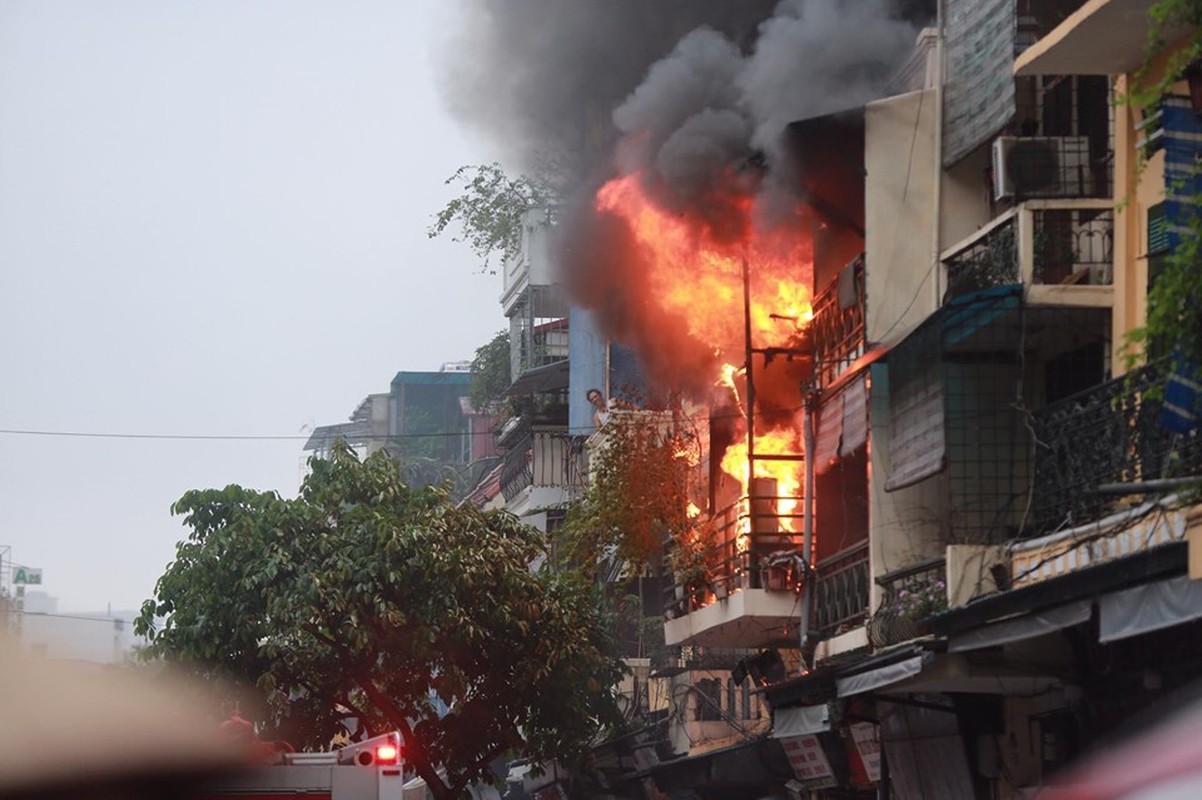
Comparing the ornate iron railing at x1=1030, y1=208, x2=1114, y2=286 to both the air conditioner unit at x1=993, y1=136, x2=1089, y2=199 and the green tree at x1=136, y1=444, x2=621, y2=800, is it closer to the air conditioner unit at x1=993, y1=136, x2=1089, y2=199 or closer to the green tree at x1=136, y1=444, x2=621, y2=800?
the air conditioner unit at x1=993, y1=136, x2=1089, y2=199

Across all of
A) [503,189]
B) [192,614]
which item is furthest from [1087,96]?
[503,189]

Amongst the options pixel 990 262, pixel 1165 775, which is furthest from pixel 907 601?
pixel 1165 775

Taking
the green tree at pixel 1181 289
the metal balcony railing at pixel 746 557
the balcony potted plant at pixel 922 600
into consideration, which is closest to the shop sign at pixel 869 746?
the metal balcony railing at pixel 746 557

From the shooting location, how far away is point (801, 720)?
2000 cm

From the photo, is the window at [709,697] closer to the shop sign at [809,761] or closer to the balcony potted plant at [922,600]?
the shop sign at [809,761]

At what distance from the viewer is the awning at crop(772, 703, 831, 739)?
19.4 metres

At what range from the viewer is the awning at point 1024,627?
1315 centimetres

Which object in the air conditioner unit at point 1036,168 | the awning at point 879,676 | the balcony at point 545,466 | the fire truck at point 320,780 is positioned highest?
the air conditioner unit at point 1036,168

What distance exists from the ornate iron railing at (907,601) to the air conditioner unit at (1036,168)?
150 inches

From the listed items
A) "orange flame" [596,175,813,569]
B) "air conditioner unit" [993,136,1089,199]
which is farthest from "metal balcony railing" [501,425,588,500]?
"air conditioner unit" [993,136,1089,199]

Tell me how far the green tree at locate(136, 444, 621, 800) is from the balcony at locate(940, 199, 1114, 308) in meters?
9.63

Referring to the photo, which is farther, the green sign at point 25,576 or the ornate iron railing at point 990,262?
the green sign at point 25,576

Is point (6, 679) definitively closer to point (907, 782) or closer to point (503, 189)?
point (907, 782)

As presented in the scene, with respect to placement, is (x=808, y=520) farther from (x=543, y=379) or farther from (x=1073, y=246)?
(x=543, y=379)
